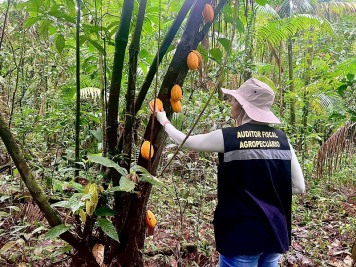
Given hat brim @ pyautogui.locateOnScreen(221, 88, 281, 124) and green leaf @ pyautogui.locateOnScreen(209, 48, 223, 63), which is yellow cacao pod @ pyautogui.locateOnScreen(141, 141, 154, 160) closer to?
hat brim @ pyautogui.locateOnScreen(221, 88, 281, 124)

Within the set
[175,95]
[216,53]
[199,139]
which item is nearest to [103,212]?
[199,139]

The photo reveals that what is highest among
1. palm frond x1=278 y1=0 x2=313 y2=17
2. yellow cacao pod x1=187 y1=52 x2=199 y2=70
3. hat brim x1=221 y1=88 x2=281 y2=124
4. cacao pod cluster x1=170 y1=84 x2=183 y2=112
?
palm frond x1=278 y1=0 x2=313 y2=17

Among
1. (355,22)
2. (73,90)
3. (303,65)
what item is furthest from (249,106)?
(355,22)

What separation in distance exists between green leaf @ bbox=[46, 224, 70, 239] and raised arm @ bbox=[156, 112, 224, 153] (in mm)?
704

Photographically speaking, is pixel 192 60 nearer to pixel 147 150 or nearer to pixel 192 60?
pixel 192 60

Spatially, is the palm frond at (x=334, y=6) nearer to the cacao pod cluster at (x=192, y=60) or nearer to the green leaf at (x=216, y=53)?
the green leaf at (x=216, y=53)

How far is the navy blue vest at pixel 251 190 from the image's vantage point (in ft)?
5.96

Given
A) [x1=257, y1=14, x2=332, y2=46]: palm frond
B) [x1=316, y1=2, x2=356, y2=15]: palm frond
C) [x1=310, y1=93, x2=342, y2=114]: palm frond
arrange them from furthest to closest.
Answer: [x1=316, y1=2, x2=356, y2=15]: palm frond
[x1=310, y1=93, x2=342, y2=114]: palm frond
[x1=257, y1=14, x2=332, y2=46]: palm frond

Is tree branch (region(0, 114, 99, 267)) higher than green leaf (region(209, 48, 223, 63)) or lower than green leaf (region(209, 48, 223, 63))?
lower

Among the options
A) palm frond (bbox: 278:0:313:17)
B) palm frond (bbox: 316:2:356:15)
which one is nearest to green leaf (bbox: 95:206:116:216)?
palm frond (bbox: 278:0:313:17)

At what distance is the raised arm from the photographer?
181 cm

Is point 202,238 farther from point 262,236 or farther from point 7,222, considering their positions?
point 7,222

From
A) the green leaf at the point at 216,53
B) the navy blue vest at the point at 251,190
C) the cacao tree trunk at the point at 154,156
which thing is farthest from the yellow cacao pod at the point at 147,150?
the green leaf at the point at 216,53

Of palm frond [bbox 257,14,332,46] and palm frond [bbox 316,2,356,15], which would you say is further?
palm frond [bbox 316,2,356,15]
